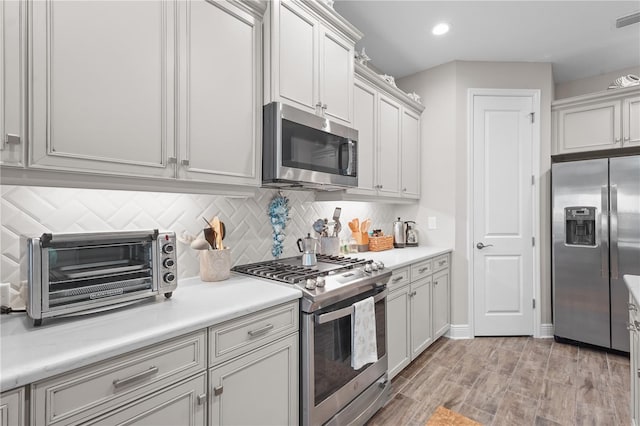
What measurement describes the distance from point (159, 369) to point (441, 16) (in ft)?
9.99

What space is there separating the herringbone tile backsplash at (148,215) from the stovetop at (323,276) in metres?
0.21

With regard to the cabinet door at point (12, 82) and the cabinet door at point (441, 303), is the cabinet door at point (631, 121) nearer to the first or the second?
the cabinet door at point (441, 303)

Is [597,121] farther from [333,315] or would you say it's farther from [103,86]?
[103,86]

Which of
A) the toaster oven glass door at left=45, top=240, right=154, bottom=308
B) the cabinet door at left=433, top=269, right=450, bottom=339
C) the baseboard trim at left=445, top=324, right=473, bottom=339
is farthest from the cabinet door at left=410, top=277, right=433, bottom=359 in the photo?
the toaster oven glass door at left=45, top=240, right=154, bottom=308

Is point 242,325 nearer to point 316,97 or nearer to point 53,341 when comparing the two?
point 53,341

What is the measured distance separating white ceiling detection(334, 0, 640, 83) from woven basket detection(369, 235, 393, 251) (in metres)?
1.86

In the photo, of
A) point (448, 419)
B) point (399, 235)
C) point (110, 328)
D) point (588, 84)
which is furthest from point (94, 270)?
point (588, 84)

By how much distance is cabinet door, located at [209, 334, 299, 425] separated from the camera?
4.00 ft

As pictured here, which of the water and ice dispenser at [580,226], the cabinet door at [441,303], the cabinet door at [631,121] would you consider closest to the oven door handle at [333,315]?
the cabinet door at [441,303]

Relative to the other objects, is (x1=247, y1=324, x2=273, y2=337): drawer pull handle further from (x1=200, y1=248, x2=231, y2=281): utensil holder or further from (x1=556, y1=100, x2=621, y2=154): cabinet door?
(x1=556, y1=100, x2=621, y2=154): cabinet door

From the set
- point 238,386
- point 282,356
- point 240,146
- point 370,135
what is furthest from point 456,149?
point 238,386

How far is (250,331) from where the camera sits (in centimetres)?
132

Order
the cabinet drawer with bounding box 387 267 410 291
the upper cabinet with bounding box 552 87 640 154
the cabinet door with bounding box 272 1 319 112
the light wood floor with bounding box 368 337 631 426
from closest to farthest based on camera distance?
the cabinet door with bounding box 272 1 319 112
the light wood floor with bounding box 368 337 631 426
the cabinet drawer with bounding box 387 267 410 291
the upper cabinet with bounding box 552 87 640 154

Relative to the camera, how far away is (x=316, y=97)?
205 centimetres
